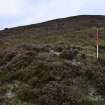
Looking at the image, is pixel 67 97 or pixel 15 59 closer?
pixel 67 97

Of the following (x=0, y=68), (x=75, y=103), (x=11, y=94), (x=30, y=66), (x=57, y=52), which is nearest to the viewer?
(x=75, y=103)

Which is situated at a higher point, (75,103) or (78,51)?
(78,51)

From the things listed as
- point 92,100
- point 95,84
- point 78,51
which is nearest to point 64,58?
point 78,51

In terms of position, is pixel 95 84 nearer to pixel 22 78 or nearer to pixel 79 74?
pixel 79 74

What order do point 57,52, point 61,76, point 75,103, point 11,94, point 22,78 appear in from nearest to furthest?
point 75,103, point 11,94, point 61,76, point 22,78, point 57,52

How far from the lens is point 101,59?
54.8 ft

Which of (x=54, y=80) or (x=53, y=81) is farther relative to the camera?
(x=54, y=80)

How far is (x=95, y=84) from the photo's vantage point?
13367mm

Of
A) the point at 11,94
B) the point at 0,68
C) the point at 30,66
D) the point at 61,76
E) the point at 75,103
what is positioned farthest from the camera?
the point at 0,68

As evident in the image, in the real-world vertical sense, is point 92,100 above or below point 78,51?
below

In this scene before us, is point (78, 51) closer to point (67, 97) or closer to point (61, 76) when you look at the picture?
point (61, 76)

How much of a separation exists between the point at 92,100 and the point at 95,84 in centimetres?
151

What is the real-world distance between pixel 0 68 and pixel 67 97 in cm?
724

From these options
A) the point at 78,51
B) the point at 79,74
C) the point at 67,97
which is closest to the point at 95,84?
the point at 79,74
